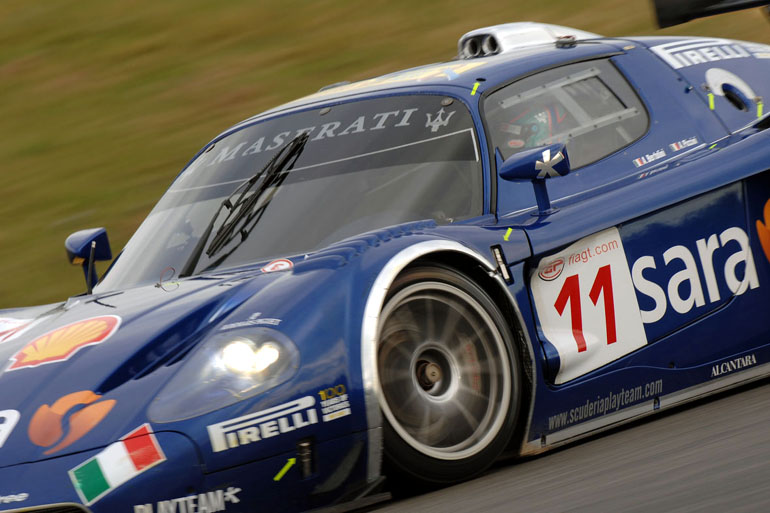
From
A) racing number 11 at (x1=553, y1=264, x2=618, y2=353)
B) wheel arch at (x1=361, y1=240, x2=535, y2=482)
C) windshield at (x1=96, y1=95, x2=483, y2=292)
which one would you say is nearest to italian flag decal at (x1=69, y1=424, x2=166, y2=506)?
wheel arch at (x1=361, y1=240, x2=535, y2=482)

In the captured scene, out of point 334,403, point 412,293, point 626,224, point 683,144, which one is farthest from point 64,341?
point 683,144

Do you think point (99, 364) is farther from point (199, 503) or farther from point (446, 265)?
point (446, 265)

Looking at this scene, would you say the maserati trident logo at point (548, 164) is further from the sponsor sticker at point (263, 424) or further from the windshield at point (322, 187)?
the sponsor sticker at point (263, 424)

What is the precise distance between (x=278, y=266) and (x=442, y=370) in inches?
22.9

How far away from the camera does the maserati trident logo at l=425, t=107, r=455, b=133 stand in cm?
421

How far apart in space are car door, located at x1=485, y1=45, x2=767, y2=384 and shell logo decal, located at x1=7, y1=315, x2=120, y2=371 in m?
1.29

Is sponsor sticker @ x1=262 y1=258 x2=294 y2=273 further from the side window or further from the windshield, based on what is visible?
the side window

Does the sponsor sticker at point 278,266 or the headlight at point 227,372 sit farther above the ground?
the sponsor sticker at point 278,266

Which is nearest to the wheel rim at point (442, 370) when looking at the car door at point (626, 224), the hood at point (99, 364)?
the car door at point (626, 224)

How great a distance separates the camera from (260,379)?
302cm

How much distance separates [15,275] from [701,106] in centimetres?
516

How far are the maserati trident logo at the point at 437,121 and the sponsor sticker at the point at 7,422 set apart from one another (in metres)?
1.78

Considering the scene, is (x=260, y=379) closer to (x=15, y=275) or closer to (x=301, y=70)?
(x=15, y=275)

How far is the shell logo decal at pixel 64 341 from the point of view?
3.37 meters
